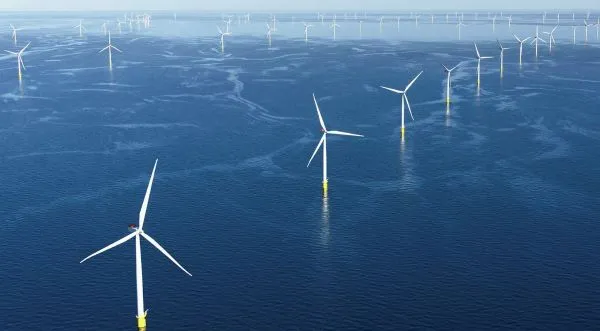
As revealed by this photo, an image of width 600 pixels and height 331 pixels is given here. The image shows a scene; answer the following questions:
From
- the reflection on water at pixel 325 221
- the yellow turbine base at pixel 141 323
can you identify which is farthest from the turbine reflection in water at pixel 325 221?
the yellow turbine base at pixel 141 323

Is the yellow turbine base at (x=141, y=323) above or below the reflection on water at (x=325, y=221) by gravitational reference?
below

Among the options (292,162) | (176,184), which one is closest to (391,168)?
(292,162)

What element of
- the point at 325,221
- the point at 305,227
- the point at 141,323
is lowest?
the point at 141,323

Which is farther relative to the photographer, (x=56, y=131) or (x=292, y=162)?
(x=56, y=131)

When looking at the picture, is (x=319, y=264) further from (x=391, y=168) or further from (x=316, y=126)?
(x=316, y=126)

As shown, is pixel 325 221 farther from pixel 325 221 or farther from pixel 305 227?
pixel 305 227

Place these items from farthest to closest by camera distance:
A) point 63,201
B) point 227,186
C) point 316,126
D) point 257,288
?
1. point 316,126
2. point 227,186
3. point 63,201
4. point 257,288

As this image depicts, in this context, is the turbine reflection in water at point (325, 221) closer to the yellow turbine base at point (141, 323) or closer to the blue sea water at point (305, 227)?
the blue sea water at point (305, 227)

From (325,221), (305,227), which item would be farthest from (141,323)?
(325,221)
